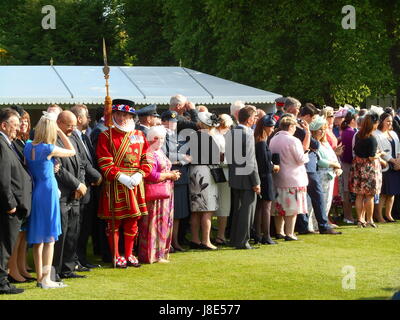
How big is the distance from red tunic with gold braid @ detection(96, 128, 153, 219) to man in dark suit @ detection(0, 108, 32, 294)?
1457mm

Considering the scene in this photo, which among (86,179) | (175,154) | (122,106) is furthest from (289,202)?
(86,179)

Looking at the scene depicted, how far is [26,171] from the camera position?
27.8ft

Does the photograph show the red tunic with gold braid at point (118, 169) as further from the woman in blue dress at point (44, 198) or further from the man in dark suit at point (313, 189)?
the man in dark suit at point (313, 189)

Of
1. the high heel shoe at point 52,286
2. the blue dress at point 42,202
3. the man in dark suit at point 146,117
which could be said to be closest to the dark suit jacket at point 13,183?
the blue dress at point 42,202

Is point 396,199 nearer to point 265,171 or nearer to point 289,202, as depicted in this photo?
point 289,202

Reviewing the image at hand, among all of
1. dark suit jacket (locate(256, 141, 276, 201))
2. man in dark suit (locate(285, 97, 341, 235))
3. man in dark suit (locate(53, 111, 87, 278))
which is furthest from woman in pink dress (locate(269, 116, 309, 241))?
man in dark suit (locate(53, 111, 87, 278))

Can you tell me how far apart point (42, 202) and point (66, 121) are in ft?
3.41

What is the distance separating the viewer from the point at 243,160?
36.5 ft

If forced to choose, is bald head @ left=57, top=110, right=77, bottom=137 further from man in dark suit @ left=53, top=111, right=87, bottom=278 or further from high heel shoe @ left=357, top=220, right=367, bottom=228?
high heel shoe @ left=357, top=220, right=367, bottom=228

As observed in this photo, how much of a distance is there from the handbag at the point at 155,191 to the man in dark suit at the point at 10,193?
2032 mm

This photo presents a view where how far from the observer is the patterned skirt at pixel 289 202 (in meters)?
12.0

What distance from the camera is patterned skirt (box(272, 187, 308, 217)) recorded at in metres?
12.0

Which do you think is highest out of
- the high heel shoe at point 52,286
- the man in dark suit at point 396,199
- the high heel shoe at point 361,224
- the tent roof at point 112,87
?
the tent roof at point 112,87

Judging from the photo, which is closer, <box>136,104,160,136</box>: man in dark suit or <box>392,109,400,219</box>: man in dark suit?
<box>136,104,160,136</box>: man in dark suit
